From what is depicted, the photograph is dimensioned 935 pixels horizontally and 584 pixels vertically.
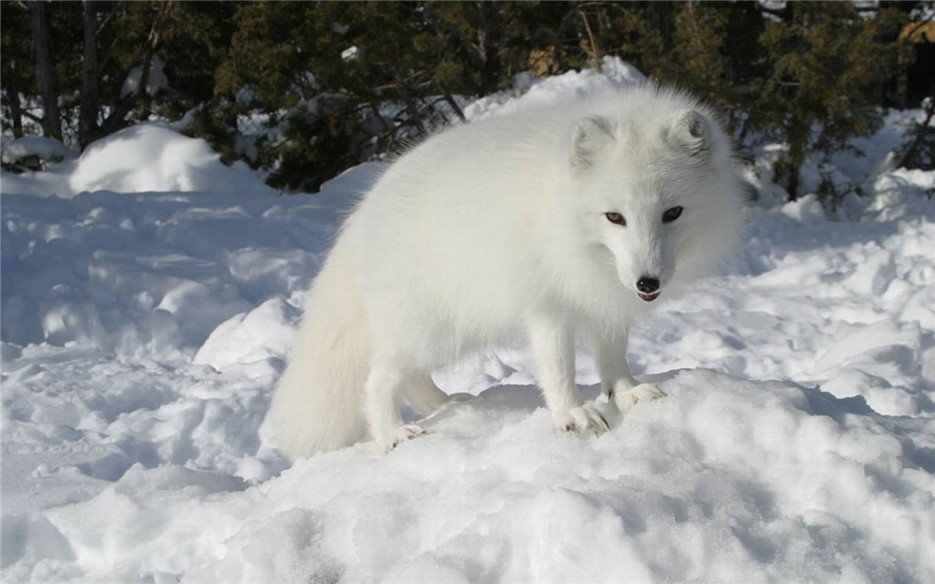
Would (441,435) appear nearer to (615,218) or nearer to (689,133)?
(615,218)

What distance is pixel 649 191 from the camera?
2201 mm

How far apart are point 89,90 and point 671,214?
9845mm

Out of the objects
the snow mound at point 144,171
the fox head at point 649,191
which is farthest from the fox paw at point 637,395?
the snow mound at point 144,171

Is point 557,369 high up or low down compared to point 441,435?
up

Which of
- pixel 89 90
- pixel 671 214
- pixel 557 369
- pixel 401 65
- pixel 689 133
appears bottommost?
pixel 557 369

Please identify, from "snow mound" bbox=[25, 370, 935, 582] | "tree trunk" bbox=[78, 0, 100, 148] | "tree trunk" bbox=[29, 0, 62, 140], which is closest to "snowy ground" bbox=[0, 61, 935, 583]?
"snow mound" bbox=[25, 370, 935, 582]

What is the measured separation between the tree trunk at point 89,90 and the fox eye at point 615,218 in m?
9.61

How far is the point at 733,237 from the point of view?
257 cm

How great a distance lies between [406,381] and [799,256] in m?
5.07

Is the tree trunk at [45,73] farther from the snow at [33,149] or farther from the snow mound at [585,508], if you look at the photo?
the snow mound at [585,508]

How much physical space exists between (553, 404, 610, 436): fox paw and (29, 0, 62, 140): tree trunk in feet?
31.2

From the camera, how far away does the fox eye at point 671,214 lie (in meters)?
2.25

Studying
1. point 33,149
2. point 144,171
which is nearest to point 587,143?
point 144,171

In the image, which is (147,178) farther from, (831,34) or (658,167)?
(658,167)
